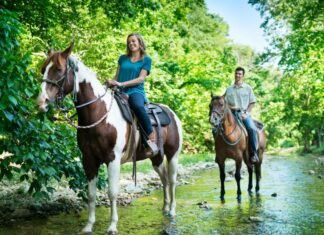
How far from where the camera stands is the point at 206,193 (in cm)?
1104

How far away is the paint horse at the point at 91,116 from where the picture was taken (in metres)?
5.68

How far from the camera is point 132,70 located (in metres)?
6.97

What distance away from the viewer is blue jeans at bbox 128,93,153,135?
6863 millimetres

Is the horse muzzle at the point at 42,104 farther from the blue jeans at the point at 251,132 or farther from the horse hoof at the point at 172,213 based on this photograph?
the blue jeans at the point at 251,132

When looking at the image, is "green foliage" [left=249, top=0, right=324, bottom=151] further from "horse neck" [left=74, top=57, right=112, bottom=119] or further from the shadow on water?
"horse neck" [left=74, top=57, right=112, bottom=119]

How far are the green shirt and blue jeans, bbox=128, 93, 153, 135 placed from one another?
432 centimetres

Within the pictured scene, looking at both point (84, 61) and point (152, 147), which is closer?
point (152, 147)

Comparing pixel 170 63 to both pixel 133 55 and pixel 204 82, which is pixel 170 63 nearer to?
pixel 204 82

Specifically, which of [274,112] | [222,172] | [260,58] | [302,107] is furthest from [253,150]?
[274,112]

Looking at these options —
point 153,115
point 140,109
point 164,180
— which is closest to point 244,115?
point 164,180

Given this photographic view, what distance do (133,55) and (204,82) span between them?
71.4 feet

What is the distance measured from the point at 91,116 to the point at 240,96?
557cm

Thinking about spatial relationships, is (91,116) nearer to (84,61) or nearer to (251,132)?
(251,132)

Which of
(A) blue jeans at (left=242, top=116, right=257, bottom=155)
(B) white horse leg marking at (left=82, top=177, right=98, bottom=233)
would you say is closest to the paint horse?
(B) white horse leg marking at (left=82, top=177, right=98, bottom=233)
